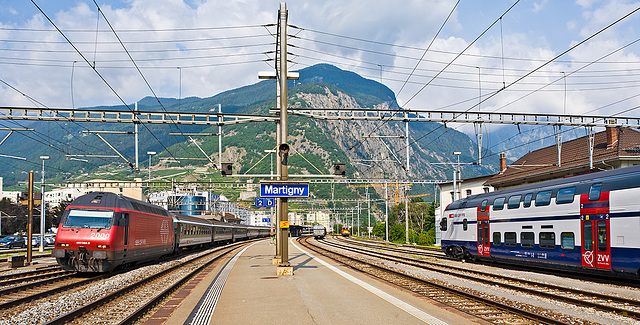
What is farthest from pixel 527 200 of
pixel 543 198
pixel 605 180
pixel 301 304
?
pixel 301 304

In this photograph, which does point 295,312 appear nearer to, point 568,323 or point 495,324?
point 495,324

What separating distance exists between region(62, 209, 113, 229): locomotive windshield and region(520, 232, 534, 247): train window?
1922 centimetres

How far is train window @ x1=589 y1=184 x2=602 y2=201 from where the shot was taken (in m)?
18.5

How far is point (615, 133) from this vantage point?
47.7 metres

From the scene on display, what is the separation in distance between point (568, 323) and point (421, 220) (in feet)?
394

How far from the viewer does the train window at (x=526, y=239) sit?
22625 millimetres

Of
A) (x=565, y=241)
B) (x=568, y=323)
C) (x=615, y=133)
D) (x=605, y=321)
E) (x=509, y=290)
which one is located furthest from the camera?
(x=615, y=133)

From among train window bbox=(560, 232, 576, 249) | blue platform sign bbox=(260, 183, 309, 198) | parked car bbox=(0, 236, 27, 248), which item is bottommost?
→ parked car bbox=(0, 236, 27, 248)

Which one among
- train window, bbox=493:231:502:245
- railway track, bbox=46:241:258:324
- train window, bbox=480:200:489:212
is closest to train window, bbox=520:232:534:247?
train window, bbox=493:231:502:245

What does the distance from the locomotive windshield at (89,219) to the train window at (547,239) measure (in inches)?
764

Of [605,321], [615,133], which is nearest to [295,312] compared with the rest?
[605,321]

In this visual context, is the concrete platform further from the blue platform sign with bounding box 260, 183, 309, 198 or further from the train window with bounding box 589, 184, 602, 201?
the train window with bounding box 589, 184, 602, 201

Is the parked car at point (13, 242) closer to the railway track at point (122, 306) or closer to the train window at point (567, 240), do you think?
the railway track at point (122, 306)

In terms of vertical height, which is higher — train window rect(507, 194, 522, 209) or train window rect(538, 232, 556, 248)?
train window rect(507, 194, 522, 209)
